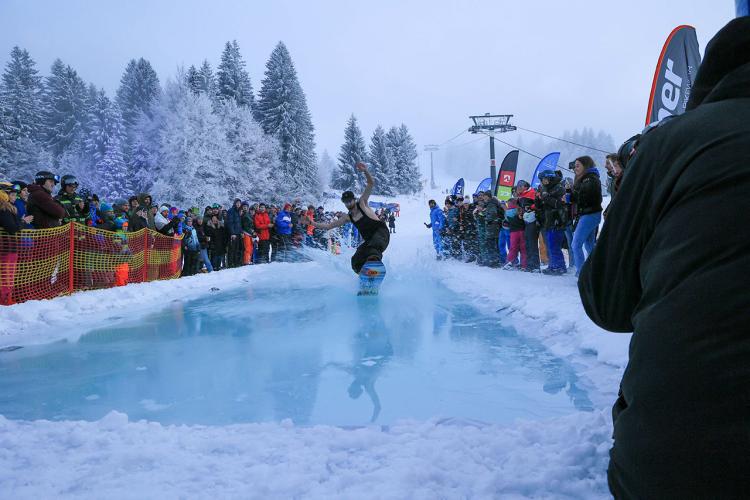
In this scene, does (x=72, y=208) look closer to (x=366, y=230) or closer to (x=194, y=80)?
(x=366, y=230)

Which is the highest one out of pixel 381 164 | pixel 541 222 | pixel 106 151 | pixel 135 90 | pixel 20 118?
pixel 135 90

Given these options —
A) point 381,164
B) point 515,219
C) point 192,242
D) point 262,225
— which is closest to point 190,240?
point 192,242

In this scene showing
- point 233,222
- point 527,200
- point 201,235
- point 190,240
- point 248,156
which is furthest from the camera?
point 248,156

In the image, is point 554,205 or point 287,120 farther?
point 287,120

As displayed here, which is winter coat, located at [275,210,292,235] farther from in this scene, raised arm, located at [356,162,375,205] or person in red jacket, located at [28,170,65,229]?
person in red jacket, located at [28,170,65,229]

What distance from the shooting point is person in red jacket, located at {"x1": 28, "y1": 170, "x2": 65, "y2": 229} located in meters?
7.91

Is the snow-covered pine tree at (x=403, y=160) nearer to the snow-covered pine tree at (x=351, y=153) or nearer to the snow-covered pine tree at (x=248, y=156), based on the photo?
the snow-covered pine tree at (x=351, y=153)

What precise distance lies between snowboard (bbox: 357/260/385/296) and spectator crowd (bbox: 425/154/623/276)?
3.19 m

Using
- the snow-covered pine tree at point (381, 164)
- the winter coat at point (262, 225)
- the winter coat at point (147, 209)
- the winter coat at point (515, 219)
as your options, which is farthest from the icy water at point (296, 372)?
the snow-covered pine tree at point (381, 164)

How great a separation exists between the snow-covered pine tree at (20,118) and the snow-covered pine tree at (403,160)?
41545 millimetres

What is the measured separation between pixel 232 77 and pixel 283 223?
34.2 meters

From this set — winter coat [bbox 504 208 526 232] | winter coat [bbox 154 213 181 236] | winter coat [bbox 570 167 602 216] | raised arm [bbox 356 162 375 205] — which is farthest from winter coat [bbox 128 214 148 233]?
winter coat [bbox 570 167 602 216]

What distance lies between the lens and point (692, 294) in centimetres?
95

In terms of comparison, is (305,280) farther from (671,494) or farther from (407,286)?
(671,494)
